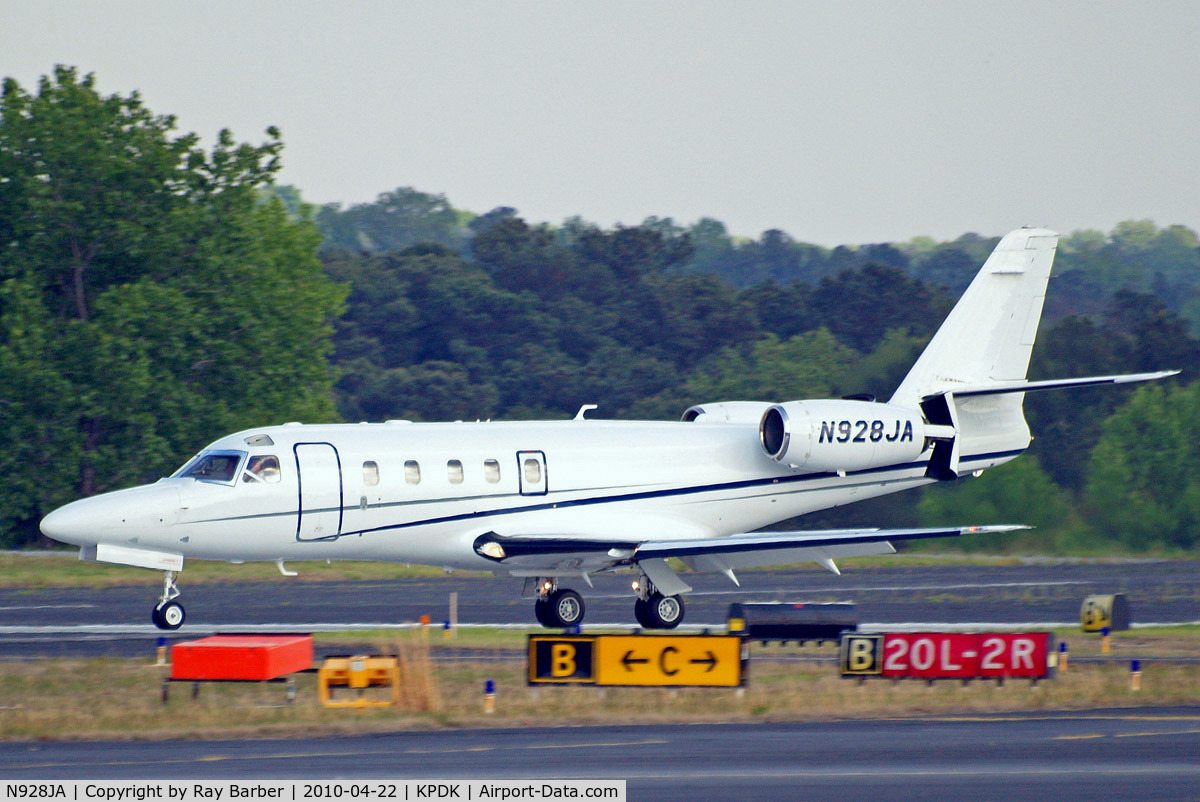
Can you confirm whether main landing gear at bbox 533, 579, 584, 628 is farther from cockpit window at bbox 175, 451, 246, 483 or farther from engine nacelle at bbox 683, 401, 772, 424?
cockpit window at bbox 175, 451, 246, 483

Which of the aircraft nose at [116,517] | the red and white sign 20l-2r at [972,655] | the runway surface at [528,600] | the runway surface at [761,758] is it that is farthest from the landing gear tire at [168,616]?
the red and white sign 20l-2r at [972,655]

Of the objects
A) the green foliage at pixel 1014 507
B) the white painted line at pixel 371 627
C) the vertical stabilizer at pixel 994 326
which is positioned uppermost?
the vertical stabilizer at pixel 994 326

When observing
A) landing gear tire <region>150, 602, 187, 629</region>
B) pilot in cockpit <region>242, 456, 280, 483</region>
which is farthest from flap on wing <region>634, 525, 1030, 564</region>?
landing gear tire <region>150, 602, 187, 629</region>

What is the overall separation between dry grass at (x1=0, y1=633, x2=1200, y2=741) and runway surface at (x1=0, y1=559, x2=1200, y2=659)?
163 inches

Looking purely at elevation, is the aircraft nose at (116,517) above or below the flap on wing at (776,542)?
above

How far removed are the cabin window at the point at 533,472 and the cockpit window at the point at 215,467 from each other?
4.42 meters

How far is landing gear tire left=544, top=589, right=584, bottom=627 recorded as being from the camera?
2416cm

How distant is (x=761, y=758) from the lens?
13672 millimetres

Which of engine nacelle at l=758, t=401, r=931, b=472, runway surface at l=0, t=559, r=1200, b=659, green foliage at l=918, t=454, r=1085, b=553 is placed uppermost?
engine nacelle at l=758, t=401, r=931, b=472

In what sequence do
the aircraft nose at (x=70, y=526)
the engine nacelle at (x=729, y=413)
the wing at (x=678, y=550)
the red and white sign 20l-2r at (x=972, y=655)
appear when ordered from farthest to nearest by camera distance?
the engine nacelle at (x=729, y=413) < the wing at (x=678, y=550) < the aircraft nose at (x=70, y=526) < the red and white sign 20l-2r at (x=972, y=655)

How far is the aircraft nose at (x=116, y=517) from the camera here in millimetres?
21703

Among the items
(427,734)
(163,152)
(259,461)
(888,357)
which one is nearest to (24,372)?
(163,152)
